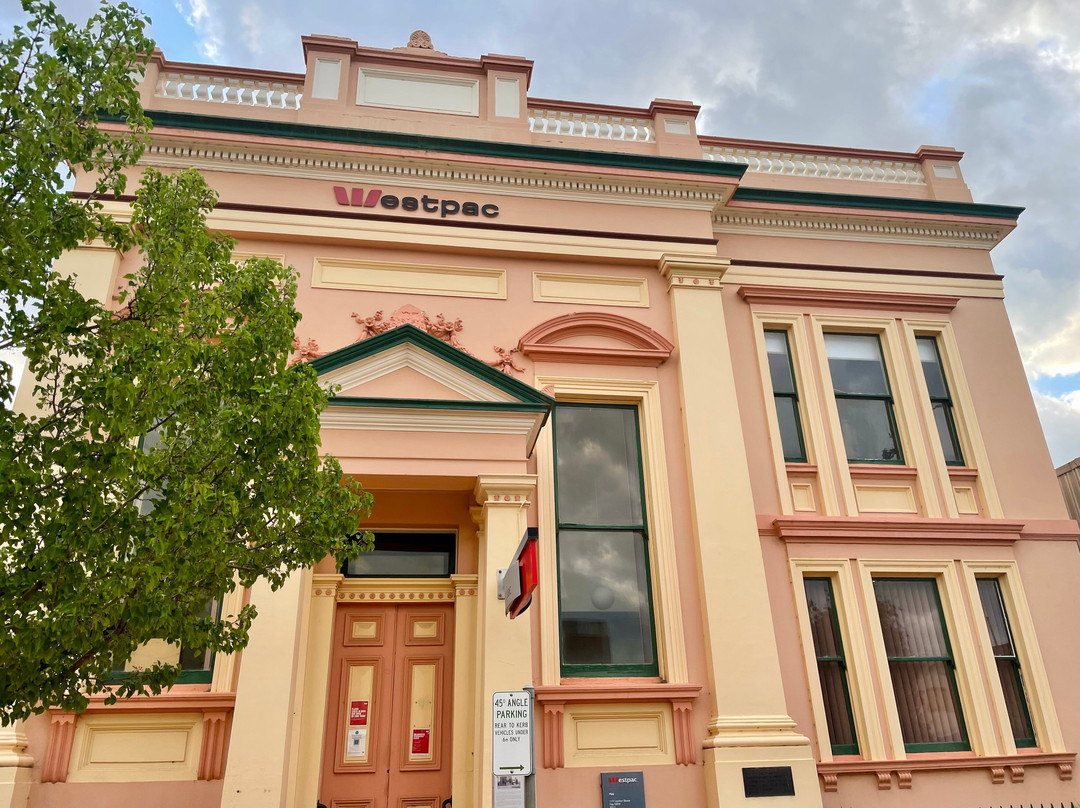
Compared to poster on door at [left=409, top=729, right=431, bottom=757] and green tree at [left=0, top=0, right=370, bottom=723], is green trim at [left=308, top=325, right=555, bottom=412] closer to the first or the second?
green tree at [left=0, top=0, right=370, bottom=723]

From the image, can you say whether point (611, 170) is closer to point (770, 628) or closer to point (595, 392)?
point (595, 392)

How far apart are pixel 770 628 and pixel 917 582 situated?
2.51 m

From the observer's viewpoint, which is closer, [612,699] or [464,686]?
[612,699]

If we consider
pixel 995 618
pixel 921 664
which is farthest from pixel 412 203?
pixel 995 618

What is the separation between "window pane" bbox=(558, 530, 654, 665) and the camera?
887 centimetres

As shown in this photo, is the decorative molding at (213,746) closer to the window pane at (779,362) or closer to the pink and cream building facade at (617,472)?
the pink and cream building facade at (617,472)

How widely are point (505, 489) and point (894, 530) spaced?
5129mm

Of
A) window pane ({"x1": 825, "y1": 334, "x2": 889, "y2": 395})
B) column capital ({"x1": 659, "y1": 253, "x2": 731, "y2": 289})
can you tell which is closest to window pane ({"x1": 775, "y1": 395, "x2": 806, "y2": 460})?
window pane ({"x1": 825, "y1": 334, "x2": 889, "y2": 395})

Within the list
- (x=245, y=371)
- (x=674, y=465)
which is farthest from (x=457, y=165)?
(x=245, y=371)

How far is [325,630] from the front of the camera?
8594 millimetres

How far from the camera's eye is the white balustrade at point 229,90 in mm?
10844

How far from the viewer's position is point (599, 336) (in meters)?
10.3

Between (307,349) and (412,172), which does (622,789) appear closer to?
(307,349)

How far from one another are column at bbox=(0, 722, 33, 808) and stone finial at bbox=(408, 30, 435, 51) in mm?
10000
